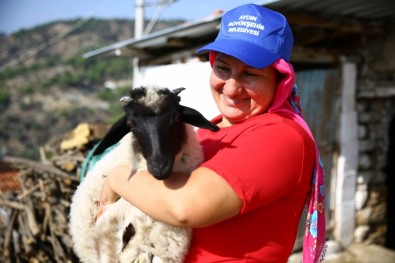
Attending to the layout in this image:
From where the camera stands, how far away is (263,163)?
5.46 feet

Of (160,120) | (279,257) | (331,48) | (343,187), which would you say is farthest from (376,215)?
(160,120)

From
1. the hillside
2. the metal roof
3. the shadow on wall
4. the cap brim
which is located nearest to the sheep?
the cap brim

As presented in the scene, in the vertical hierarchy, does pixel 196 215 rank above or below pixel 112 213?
above

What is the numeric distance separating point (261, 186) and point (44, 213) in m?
4.03

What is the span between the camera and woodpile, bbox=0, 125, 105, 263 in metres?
4.61

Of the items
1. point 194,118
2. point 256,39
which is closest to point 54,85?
point 194,118

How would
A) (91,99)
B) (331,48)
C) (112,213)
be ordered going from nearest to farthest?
(112,213), (331,48), (91,99)

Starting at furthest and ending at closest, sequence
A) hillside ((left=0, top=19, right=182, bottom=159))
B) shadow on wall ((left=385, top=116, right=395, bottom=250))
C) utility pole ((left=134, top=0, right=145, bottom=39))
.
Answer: hillside ((left=0, top=19, right=182, bottom=159)) → utility pole ((left=134, top=0, right=145, bottom=39)) → shadow on wall ((left=385, top=116, right=395, bottom=250))

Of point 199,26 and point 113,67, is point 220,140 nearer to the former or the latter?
point 199,26

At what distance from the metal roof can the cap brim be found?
2403mm

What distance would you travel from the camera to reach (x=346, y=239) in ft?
21.7

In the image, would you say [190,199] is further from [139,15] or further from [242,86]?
[139,15]

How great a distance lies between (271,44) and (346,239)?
564 centimetres

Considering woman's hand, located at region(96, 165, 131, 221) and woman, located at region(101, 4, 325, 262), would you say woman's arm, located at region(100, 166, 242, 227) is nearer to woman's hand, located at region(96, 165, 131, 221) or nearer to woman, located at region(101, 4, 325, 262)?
woman, located at region(101, 4, 325, 262)
